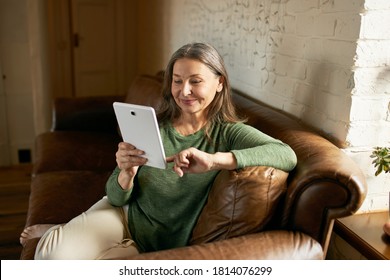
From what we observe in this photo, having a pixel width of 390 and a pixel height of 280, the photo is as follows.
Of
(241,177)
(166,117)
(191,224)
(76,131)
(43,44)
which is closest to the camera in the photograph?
(241,177)

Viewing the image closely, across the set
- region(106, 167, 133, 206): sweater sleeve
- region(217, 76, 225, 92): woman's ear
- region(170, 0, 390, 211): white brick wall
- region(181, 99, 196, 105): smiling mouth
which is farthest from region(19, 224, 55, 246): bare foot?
region(170, 0, 390, 211): white brick wall

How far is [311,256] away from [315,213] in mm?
116

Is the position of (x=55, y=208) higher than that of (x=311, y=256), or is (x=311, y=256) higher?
(x=311, y=256)

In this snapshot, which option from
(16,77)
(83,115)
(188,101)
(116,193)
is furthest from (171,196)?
(16,77)

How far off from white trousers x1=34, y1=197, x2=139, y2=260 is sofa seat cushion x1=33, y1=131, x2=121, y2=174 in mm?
901

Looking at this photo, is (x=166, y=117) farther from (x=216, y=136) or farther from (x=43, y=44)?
(x=43, y=44)

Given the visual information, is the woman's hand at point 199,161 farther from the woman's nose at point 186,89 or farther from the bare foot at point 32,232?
the bare foot at point 32,232

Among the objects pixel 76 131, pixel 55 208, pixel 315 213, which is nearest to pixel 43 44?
pixel 76 131

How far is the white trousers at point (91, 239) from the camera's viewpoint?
3.96 ft

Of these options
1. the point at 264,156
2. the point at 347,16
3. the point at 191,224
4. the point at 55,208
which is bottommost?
the point at 55,208

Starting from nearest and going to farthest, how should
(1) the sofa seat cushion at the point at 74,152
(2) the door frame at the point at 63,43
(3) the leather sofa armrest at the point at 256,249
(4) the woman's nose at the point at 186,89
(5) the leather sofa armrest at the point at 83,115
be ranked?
(3) the leather sofa armrest at the point at 256,249 < (4) the woman's nose at the point at 186,89 < (1) the sofa seat cushion at the point at 74,152 < (5) the leather sofa armrest at the point at 83,115 < (2) the door frame at the point at 63,43

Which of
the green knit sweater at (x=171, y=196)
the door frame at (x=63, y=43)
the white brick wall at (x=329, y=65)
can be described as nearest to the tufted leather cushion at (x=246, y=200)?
the green knit sweater at (x=171, y=196)
